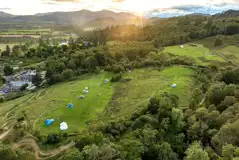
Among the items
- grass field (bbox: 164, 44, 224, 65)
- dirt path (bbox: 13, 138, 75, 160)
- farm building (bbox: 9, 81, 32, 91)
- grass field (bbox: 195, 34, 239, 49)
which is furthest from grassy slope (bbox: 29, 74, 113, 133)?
grass field (bbox: 195, 34, 239, 49)

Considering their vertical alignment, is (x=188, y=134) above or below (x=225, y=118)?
below

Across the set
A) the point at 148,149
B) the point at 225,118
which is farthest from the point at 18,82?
the point at 225,118

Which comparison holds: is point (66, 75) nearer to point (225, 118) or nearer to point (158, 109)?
point (158, 109)

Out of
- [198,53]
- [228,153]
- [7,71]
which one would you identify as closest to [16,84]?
[7,71]

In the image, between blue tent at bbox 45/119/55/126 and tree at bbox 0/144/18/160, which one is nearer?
tree at bbox 0/144/18/160

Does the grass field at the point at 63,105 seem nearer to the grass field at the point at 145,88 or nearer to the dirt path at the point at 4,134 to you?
the grass field at the point at 145,88

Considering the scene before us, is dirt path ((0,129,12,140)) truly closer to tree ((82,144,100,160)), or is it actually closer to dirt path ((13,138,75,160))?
dirt path ((13,138,75,160))
